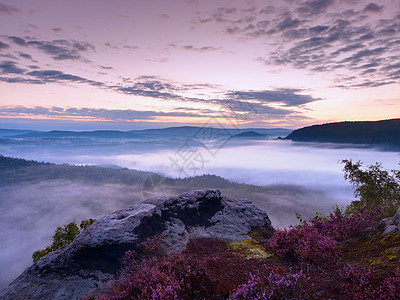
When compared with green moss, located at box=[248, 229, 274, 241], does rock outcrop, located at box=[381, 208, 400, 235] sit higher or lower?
higher

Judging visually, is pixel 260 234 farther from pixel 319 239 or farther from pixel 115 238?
pixel 115 238

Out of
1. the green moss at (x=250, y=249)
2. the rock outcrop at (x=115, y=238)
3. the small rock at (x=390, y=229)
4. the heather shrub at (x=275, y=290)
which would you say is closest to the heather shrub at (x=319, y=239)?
the green moss at (x=250, y=249)

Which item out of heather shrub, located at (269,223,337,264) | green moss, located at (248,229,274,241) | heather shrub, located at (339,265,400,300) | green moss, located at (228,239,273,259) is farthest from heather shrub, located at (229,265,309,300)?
green moss, located at (248,229,274,241)

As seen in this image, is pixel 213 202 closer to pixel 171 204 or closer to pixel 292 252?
pixel 171 204

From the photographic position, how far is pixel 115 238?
340 inches

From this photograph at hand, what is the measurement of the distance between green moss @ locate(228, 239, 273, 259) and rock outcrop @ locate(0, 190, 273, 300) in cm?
73

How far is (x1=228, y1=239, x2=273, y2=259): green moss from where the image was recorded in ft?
26.7

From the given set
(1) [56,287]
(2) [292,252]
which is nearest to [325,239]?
(2) [292,252]

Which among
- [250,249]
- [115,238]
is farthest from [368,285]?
[115,238]

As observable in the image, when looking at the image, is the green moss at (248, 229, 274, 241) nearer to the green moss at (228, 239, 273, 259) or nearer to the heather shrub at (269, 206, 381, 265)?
the green moss at (228, 239, 273, 259)

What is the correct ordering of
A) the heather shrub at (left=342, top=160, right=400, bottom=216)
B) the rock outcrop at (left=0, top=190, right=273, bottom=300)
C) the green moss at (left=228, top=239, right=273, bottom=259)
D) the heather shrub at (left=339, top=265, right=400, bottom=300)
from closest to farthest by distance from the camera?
the heather shrub at (left=339, top=265, right=400, bottom=300), the rock outcrop at (left=0, top=190, right=273, bottom=300), the green moss at (left=228, top=239, right=273, bottom=259), the heather shrub at (left=342, top=160, right=400, bottom=216)

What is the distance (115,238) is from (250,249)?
212 inches

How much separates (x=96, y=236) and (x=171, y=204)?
13.2 feet

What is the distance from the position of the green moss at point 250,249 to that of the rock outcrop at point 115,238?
0.73m
